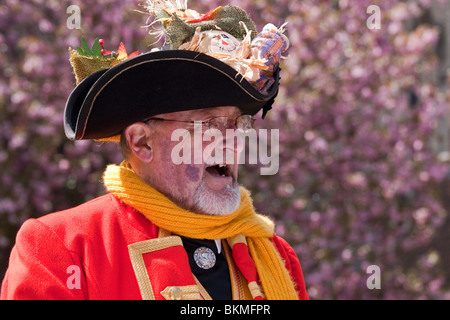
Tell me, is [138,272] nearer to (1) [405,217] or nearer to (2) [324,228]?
(2) [324,228]

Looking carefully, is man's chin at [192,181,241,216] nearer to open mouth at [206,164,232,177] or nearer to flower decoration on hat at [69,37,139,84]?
open mouth at [206,164,232,177]

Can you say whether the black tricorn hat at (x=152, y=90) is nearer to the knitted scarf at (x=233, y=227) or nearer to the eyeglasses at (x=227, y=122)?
the eyeglasses at (x=227, y=122)

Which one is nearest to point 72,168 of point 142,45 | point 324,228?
point 142,45

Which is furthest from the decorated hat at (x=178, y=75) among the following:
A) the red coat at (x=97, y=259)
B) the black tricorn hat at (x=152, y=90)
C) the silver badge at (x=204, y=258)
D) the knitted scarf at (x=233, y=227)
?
the silver badge at (x=204, y=258)

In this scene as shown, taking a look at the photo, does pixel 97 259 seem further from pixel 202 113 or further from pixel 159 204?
pixel 202 113

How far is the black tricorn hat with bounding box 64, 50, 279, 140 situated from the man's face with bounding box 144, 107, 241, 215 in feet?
0.21

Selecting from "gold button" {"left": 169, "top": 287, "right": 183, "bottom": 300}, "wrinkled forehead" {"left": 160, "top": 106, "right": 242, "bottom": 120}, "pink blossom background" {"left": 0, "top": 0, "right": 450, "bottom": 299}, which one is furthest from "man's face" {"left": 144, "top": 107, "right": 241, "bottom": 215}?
"pink blossom background" {"left": 0, "top": 0, "right": 450, "bottom": 299}

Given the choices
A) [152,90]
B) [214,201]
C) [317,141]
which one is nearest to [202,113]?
[152,90]

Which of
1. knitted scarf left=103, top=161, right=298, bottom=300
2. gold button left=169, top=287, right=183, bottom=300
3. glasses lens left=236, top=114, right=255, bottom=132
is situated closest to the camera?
gold button left=169, top=287, right=183, bottom=300

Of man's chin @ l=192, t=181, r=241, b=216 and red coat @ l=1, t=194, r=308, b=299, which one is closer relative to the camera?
red coat @ l=1, t=194, r=308, b=299

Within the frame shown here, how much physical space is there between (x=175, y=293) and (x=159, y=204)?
328mm

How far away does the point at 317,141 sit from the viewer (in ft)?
20.5

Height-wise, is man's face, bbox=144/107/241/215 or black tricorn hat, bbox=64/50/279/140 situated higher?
black tricorn hat, bbox=64/50/279/140

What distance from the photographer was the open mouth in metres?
2.59
